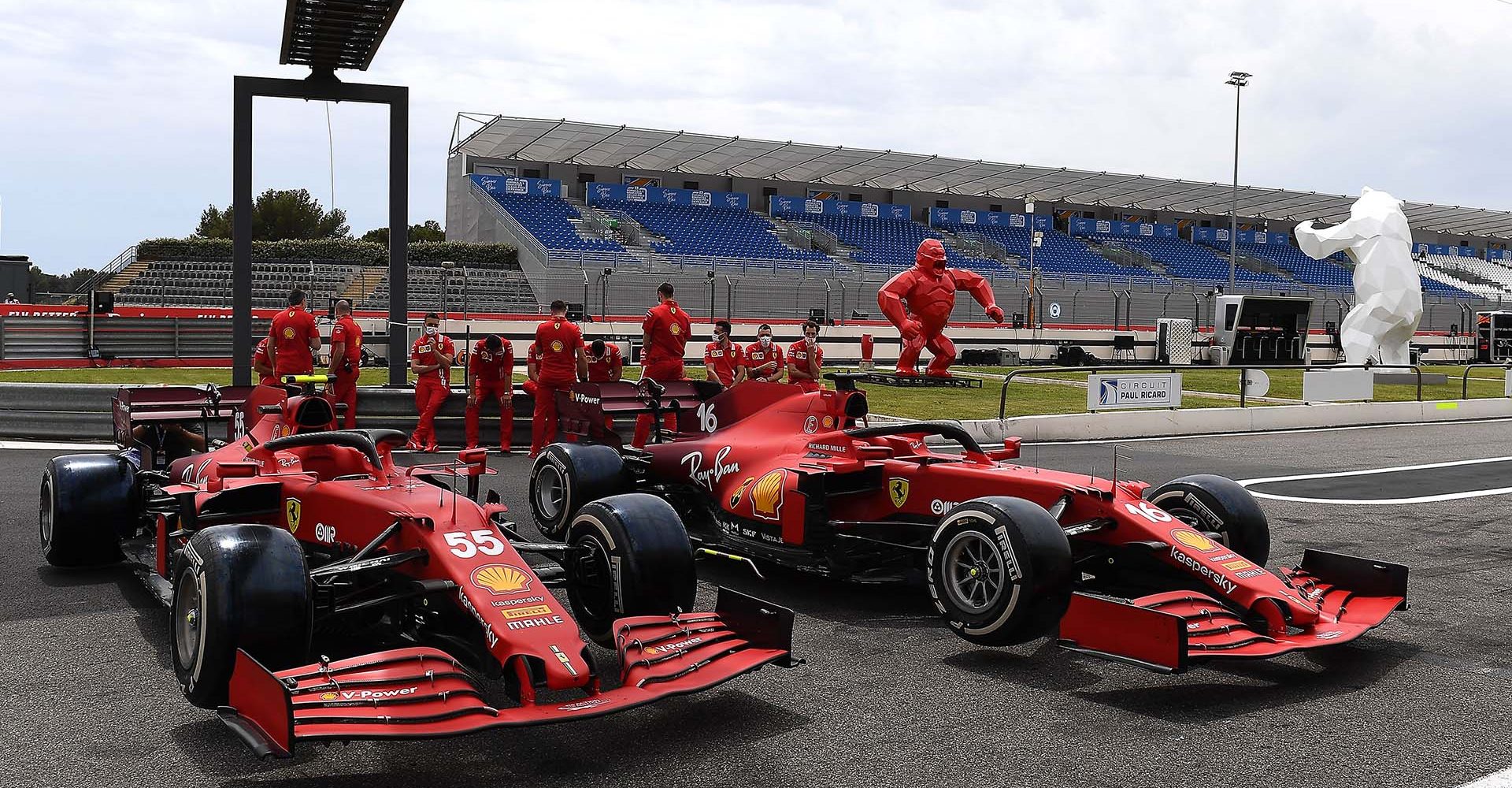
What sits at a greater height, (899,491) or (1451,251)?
(1451,251)

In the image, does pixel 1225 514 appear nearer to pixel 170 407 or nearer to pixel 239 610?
pixel 239 610

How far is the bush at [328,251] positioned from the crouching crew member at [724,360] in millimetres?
30352

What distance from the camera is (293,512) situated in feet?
20.6

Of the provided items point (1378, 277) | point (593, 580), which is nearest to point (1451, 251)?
point (1378, 277)

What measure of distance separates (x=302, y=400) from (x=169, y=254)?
4236cm

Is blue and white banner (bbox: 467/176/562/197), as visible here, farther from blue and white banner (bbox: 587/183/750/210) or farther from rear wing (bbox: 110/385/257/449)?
rear wing (bbox: 110/385/257/449)

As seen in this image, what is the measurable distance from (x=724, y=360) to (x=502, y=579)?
1040 cm

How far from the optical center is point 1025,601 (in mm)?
5625

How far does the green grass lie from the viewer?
786 inches

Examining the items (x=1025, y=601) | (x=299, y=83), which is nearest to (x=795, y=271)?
(x=299, y=83)

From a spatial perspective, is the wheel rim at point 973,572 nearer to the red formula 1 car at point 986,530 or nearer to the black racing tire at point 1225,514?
the red formula 1 car at point 986,530

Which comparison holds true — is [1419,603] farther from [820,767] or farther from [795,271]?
[795,271]

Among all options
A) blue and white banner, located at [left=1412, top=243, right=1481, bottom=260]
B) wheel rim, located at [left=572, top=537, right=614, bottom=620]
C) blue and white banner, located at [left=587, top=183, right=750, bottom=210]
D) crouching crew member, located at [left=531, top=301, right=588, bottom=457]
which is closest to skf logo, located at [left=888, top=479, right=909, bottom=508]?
wheel rim, located at [left=572, top=537, right=614, bottom=620]

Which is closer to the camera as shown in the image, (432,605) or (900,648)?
(432,605)
